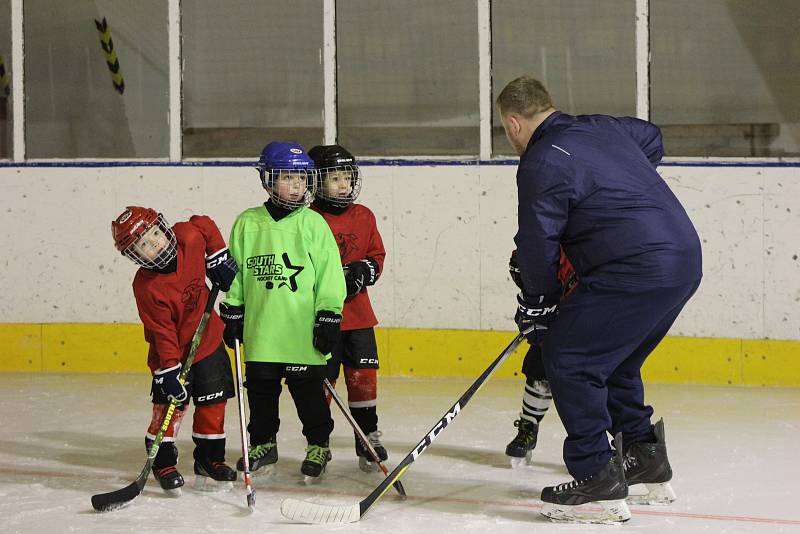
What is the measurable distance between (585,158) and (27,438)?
2466 mm

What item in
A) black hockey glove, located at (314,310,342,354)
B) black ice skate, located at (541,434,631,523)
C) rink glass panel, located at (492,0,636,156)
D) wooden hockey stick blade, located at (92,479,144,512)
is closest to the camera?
black ice skate, located at (541,434,631,523)

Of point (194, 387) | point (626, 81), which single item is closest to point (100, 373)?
point (194, 387)

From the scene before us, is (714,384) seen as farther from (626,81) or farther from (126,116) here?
(126,116)

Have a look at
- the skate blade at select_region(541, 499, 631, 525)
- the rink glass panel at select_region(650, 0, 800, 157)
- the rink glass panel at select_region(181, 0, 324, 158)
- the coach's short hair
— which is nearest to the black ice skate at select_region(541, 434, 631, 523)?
the skate blade at select_region(541, 499, 631, 525)

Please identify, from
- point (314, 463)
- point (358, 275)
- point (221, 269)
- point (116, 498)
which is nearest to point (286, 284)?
point (221, 269)

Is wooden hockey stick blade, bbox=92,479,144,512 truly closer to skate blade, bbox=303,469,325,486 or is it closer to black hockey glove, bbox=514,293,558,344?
skate blade, bbox=303,469,325,486

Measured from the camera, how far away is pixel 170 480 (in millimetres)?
3434

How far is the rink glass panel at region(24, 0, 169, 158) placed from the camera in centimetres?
604

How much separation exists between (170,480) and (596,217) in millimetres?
1442

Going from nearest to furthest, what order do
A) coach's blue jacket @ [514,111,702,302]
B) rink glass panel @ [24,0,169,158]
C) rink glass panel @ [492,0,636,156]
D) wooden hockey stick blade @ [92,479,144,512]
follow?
coach's blue jacket @ [514,111,702,302] < wooden hockey stick blade @ [92,479,144,512] < rink glass panel @ [492,0,636,156] < rink glass panel @ [24,0,169,158]

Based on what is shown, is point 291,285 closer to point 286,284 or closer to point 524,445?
point 286,284

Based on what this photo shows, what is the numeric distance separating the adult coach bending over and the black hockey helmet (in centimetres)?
75

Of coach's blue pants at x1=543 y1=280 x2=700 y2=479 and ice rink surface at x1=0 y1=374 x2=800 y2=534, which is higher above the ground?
coach's blue pants at x1=543 y1=280 x2=700 y2=479

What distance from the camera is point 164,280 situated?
3.41m
